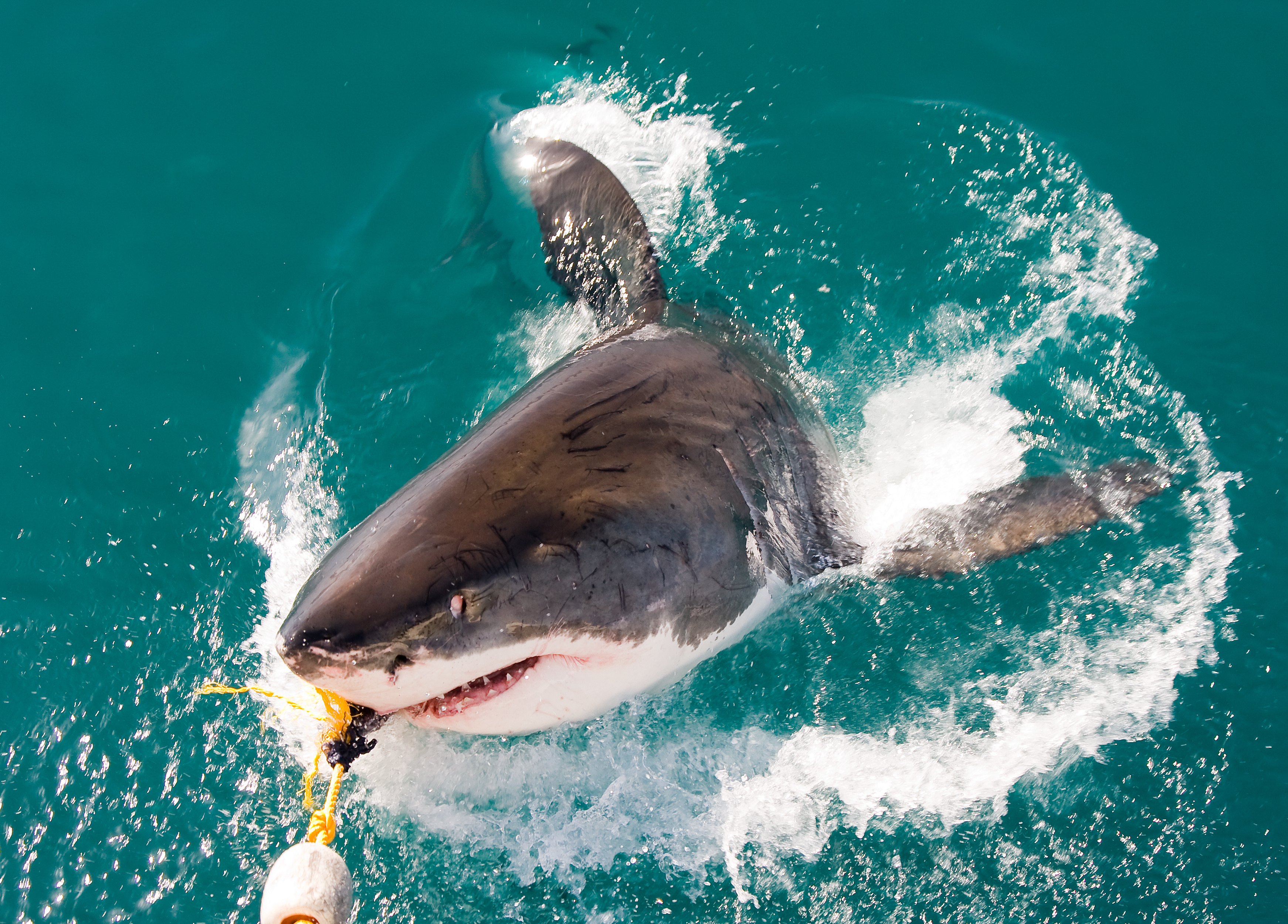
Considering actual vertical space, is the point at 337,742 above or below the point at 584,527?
below

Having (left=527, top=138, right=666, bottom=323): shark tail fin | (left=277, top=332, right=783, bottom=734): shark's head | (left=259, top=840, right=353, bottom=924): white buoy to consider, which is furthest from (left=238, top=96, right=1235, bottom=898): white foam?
(left=259, top=840, right=353, bottom=924): white buoy

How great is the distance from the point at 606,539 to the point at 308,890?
106 cm

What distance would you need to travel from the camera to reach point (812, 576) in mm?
3338

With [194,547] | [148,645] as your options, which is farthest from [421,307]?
[148,645]

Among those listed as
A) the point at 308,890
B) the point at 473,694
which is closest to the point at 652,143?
the point at 473,694

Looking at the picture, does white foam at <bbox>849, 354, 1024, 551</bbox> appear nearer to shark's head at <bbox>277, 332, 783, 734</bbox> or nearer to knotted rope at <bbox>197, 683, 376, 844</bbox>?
shark's head at <bbox>277, 332, 783, 734</bbox>

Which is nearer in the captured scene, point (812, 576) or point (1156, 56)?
point (812, 576)

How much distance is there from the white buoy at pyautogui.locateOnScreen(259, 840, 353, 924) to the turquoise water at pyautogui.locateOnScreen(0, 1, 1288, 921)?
987mm

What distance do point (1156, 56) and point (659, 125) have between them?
2968 mm

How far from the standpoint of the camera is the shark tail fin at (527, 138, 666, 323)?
392 cm

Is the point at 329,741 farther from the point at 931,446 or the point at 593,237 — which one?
the point at 931,446

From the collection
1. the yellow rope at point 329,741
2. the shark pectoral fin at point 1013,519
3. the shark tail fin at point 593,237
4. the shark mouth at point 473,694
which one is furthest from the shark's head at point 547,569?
the shark tail fin at point 593,237

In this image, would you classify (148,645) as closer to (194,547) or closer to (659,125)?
(194,547)

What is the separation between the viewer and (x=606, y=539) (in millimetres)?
2373
